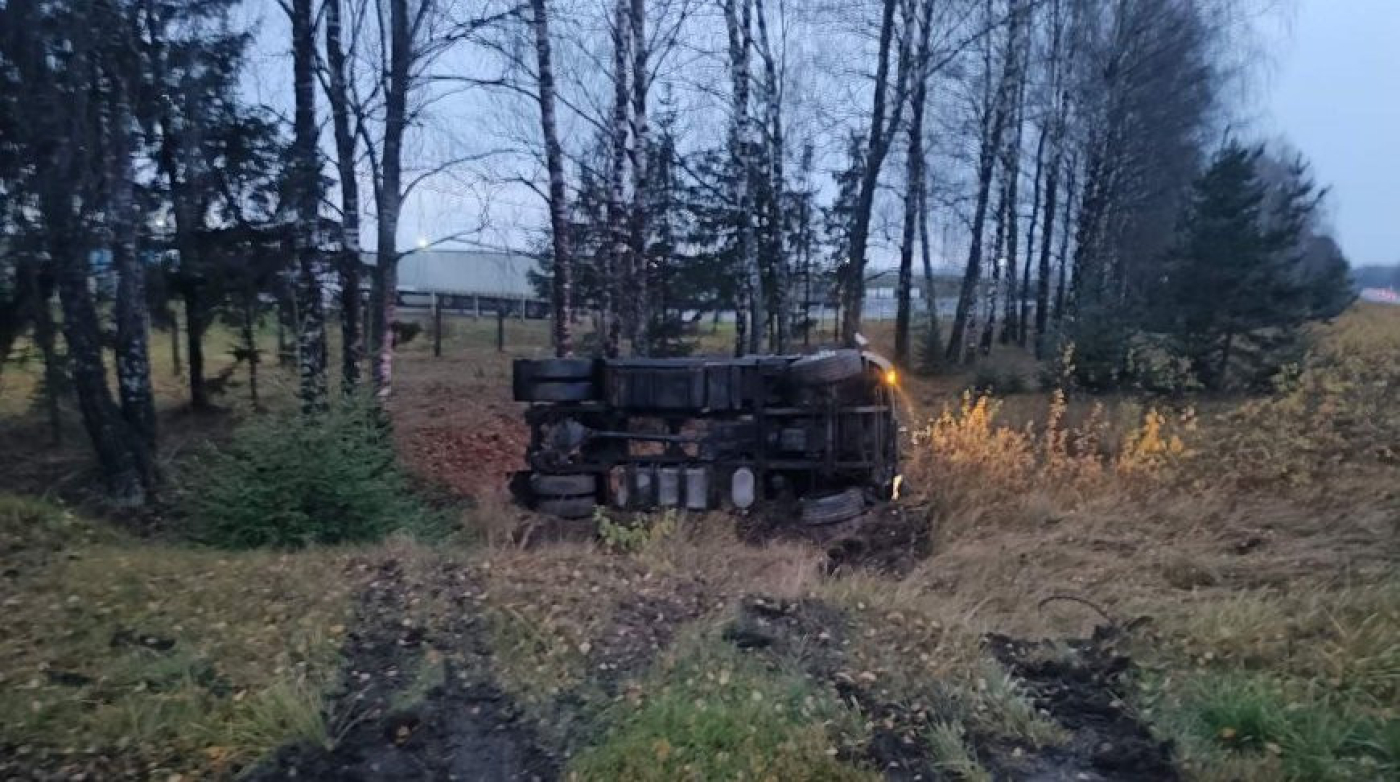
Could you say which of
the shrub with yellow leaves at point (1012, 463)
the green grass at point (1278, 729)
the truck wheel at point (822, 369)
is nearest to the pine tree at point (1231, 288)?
the shrub with yellow leaves at point (1012, 463)

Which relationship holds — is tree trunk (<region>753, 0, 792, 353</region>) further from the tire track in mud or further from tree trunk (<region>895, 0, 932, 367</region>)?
the tire track in mud

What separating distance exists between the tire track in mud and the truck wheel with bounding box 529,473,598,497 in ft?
13.7

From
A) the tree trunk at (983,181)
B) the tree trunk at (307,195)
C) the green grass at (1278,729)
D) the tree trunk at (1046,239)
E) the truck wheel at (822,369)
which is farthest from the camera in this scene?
the tree trunk at (1046,239)

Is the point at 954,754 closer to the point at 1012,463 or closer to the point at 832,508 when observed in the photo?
the point at 832,508

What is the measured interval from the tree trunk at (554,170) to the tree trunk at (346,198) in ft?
8.57

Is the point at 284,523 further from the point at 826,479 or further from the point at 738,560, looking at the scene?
the point at 826,479

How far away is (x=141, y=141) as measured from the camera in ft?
31.7

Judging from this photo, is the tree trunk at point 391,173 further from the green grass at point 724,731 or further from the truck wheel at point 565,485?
the green grass at point 724,731

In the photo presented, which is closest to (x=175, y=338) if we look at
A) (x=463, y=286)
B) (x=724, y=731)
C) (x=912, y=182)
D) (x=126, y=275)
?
(x=126, y=275)

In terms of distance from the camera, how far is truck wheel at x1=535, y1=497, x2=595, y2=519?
8945 millimetres

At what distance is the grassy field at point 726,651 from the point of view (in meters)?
3.62

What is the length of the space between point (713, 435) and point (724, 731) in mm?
5307

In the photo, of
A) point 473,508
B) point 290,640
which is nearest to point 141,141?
point 473,508

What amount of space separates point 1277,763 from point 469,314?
33364 mm
